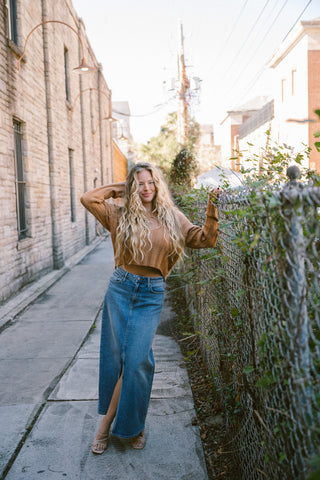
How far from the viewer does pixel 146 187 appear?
3039mm

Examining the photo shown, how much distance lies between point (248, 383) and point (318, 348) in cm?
78

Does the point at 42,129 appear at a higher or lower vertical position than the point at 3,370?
higher

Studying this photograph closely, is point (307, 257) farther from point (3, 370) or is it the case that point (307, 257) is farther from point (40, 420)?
point (3, 370)

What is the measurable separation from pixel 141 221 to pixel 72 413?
1676 millimetres

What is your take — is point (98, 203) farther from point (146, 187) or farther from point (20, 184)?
point (20, 184)

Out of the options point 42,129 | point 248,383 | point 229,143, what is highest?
point 229,143

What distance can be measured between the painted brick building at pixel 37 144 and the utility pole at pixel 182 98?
6.52 m

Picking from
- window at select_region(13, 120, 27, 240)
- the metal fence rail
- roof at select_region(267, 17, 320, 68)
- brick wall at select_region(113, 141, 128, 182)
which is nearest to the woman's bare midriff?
the metal fence rail

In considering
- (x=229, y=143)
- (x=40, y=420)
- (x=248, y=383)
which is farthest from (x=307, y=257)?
(x=229, y=143)

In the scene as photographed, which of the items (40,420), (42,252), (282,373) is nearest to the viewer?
(282,373)

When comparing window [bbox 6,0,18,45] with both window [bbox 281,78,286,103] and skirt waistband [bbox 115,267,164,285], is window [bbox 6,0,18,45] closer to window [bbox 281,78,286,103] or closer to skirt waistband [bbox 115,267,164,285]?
skirt waistband [bbox 115,267,164,285]

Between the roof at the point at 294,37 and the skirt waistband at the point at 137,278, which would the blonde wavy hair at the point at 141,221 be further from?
the roof at the point at 294,37

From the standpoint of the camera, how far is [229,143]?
39500 mm

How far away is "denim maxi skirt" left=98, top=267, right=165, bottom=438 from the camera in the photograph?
2.76m
